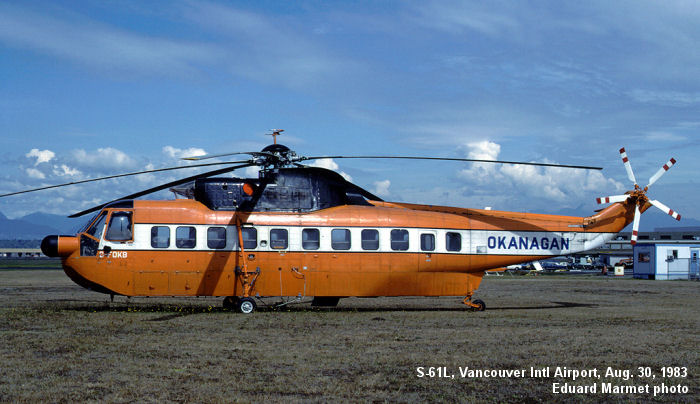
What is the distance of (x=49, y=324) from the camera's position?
17078 millimetres

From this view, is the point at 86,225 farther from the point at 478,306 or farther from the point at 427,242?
the point at 478,306

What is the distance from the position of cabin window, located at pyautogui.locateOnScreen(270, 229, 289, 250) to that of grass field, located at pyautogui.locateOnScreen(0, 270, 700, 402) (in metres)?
2.25

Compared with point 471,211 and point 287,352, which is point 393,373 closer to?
point 287,352

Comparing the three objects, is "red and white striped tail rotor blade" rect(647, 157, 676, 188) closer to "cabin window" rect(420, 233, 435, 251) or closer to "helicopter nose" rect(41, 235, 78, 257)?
"cabin window" rect(420, 233, 435, 251)

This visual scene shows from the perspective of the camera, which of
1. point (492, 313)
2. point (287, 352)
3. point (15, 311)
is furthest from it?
point (492, 313)

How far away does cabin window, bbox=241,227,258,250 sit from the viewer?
69.8 ft

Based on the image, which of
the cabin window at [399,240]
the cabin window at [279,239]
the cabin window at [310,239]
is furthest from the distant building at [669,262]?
the cabin window at [279,239]

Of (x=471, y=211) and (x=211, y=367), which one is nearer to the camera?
(x=211, y=367)

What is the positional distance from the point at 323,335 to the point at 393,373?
4882mm

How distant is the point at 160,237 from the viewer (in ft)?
68.8

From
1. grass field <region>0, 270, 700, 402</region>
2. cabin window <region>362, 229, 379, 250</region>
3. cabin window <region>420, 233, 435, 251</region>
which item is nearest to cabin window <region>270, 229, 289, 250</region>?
grass field <region>0, 270, 700, 402</region>

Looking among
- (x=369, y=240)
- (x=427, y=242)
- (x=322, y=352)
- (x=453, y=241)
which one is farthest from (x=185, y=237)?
(x=322, y=352)

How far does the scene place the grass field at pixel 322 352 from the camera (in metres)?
9.39

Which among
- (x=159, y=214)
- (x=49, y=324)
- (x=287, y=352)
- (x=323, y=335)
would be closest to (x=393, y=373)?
(x=287, y=352)
